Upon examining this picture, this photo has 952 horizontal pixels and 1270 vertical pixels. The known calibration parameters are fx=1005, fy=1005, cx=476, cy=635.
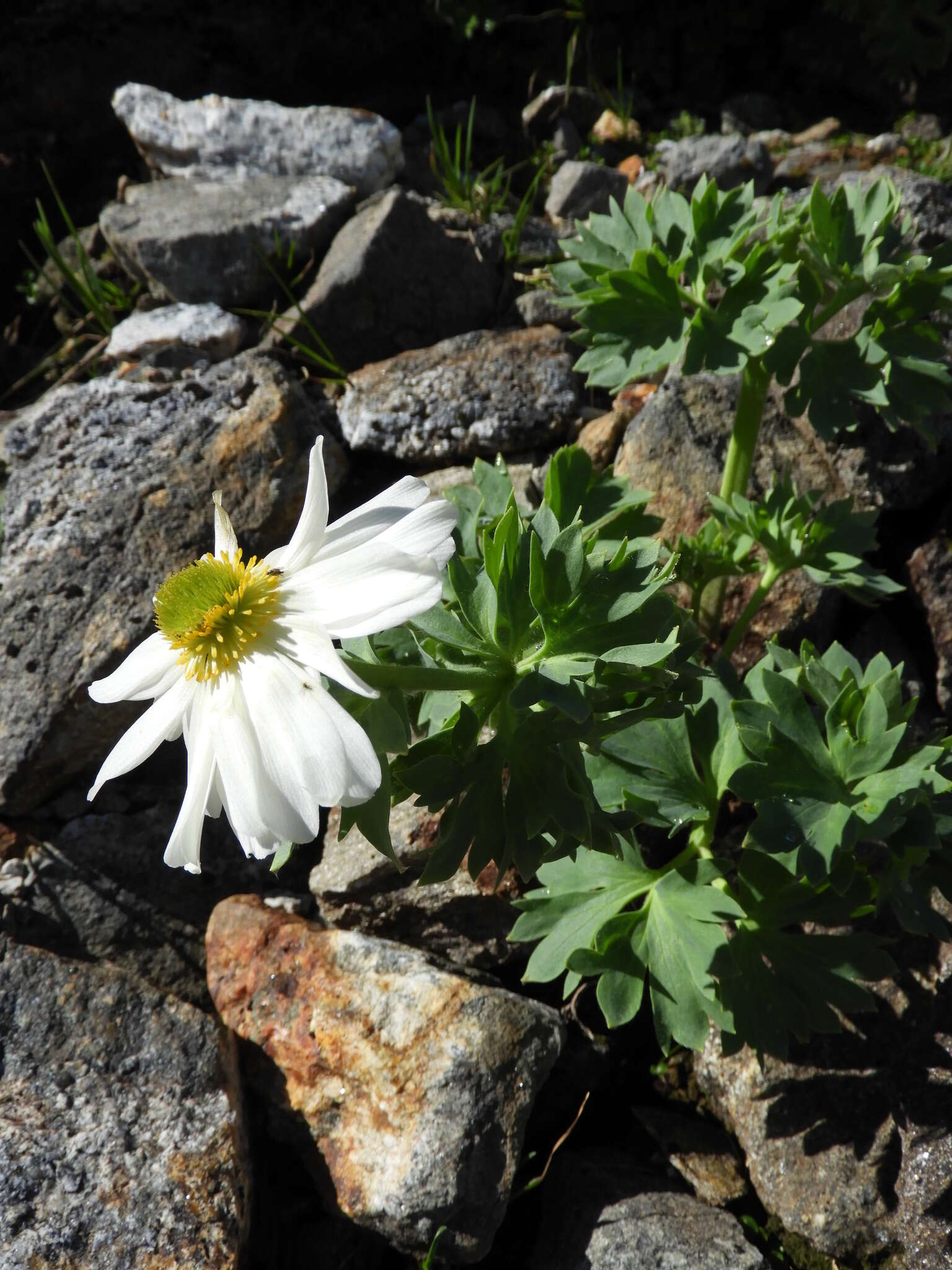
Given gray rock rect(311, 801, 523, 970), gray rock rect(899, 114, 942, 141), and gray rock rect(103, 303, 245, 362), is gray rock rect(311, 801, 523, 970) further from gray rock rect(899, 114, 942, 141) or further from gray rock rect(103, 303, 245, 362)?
gray rock rect(899, 114, 942, 141)

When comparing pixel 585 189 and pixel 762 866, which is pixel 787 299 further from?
pixel 585 189

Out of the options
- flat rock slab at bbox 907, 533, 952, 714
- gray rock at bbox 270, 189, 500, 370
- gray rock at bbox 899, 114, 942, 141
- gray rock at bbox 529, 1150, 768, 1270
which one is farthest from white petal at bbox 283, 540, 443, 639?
gray rock at bbox 899, 114, 942, 141

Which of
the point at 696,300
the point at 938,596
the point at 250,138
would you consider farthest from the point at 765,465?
the point at 250,138

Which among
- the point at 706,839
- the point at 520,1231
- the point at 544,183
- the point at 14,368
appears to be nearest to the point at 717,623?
the point at 706,839

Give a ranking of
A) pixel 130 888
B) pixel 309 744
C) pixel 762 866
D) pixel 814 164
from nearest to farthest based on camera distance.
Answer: pixel 309 744
pixel 762 866
pixel 130 888
pixel 814 164

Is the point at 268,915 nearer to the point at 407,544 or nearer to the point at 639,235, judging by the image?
the point at 407,544

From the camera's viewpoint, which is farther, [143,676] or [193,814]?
[143,676]
